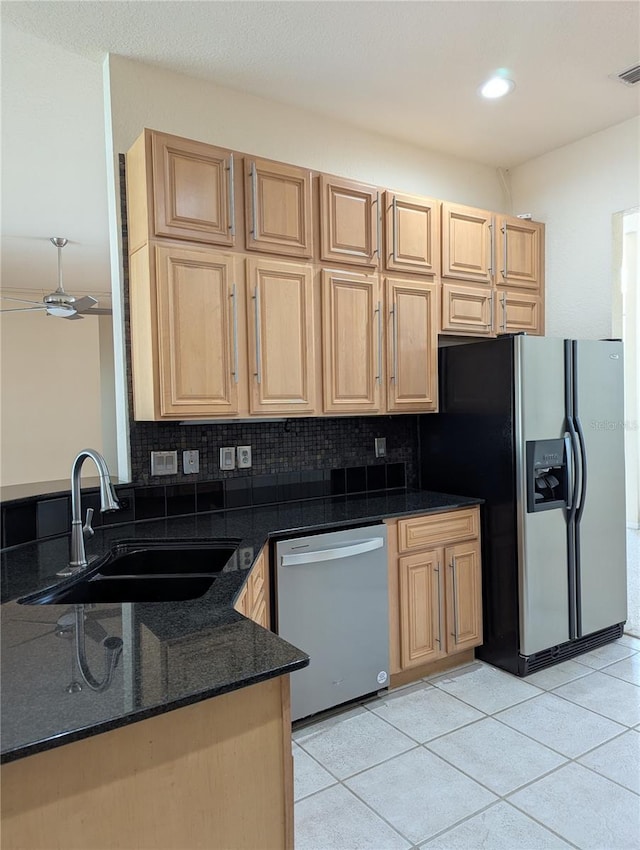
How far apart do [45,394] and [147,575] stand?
505 cm

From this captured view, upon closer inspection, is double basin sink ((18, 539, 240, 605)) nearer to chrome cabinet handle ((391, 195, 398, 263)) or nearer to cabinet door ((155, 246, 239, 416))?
cabinet door ((155, 246, 239, 416))

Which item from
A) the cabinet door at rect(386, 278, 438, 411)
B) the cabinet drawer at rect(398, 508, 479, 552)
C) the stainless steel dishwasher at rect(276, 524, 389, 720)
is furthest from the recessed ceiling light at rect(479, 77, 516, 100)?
the stainless steel dishwasher at rect(276, 524, 389, 720)

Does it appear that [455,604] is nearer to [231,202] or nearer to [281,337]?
[281,337]

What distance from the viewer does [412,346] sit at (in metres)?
3.05

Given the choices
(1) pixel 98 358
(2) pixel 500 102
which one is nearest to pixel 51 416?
(1) pixel 98 358

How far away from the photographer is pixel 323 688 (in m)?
2.44

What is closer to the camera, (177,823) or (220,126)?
(177,823)

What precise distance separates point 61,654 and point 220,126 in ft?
8.35

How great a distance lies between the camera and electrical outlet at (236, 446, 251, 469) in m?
2.85

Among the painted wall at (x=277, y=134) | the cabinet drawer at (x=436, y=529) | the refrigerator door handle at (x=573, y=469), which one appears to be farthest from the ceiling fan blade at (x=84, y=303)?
the refrigerator door handle at (x=573, y=469)

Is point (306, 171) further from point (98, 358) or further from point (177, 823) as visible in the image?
point (98, 358)

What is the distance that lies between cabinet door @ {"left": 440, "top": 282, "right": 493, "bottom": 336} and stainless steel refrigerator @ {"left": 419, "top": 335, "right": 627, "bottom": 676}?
0.60 ft

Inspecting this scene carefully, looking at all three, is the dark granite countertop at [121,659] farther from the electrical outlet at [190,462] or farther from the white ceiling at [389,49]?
the white ceiling at [389,49]

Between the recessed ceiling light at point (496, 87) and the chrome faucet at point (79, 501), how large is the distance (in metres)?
2.57
